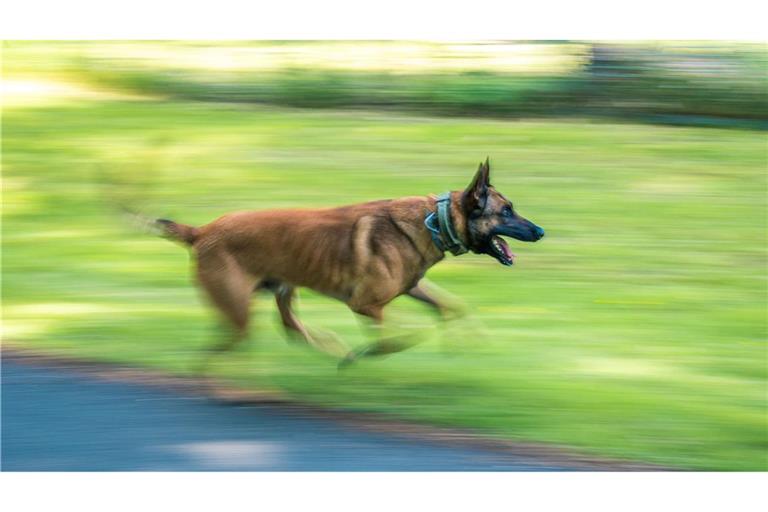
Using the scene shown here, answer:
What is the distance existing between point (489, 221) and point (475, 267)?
111 inches

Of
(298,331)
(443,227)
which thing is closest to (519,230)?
(443,227)

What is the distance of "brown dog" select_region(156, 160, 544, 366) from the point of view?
7.47 meters

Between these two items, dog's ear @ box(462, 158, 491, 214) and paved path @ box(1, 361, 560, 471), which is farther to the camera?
dog's ear @ box(462, 158, 491, 214)

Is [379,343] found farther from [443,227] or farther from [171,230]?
[171,230]

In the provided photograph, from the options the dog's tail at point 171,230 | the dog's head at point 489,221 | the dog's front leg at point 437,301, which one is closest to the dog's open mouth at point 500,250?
the dog's head at point 489,221

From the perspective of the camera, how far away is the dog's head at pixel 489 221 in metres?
7.43

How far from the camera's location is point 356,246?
7.54 m

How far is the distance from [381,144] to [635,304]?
5270 mm

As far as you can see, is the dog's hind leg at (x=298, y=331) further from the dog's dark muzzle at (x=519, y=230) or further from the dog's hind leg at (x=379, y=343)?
the dog's dark muzzle at (x=519, y=230)

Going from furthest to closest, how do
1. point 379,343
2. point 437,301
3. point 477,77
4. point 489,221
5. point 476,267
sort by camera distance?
point 477,77
point 476,267
point 437,301
point 489,221
point 379,343

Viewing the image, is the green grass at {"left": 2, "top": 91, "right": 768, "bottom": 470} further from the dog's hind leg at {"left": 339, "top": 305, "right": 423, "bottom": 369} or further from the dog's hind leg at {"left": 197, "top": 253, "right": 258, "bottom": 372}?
the dog's hind leg at {"left": 197, "top": 253, "right": 258, "bottom": 372}

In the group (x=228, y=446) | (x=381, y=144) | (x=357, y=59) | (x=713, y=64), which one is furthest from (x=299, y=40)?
(x=228, y=446)

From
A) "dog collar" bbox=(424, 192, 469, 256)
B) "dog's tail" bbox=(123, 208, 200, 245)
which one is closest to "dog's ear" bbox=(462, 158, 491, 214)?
"dog collar" bbox=(424, 192, 469, 256)

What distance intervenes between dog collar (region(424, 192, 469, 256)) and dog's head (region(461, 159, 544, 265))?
95 millimetres
